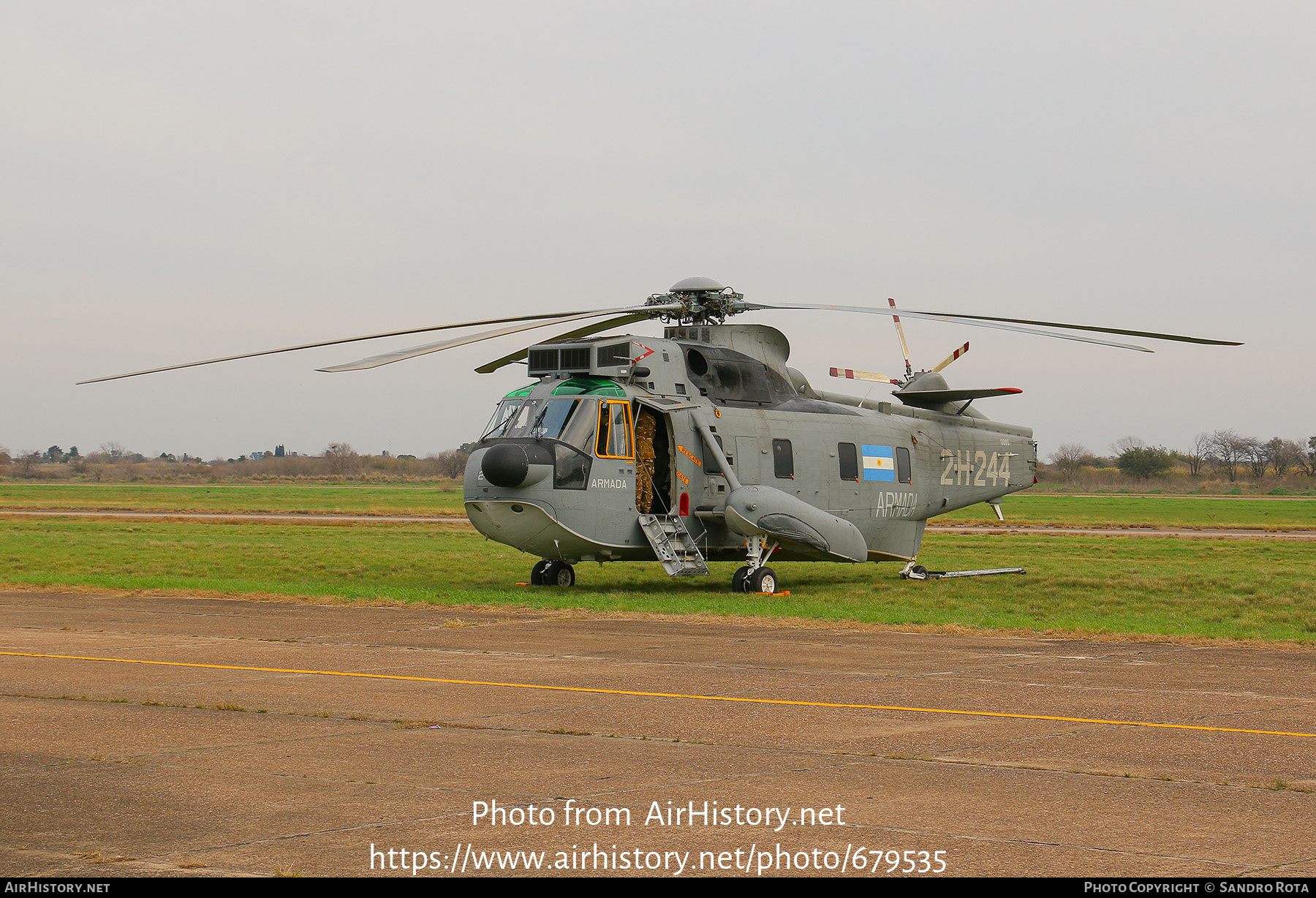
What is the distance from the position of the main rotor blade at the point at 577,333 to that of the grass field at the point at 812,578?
163 inches

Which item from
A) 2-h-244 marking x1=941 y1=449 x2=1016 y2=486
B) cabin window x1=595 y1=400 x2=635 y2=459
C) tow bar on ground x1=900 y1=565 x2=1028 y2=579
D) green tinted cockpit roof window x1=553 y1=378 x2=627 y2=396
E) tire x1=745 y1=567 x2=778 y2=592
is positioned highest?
green tinted cockpit roof window x1=553 y1=378 x2=627 y2=396

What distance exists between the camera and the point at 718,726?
9.24m

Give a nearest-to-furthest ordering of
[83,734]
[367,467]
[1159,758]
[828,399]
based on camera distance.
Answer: [1159,758] → [83,734] → [828,399] → [367,467]

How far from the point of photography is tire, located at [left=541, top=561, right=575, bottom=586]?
75.4 feet

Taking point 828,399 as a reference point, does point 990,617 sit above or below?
below

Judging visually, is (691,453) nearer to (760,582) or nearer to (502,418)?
(760,582)

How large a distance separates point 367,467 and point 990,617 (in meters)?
165

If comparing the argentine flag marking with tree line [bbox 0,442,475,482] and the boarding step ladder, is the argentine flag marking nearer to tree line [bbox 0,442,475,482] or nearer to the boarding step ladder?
the boarding step ladder

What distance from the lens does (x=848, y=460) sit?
24.9 metres

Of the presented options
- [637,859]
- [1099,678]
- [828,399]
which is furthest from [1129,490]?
[637,859]

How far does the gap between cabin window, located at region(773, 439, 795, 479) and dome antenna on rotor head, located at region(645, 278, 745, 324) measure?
2.66 m

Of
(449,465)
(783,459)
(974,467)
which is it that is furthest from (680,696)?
(449,465)

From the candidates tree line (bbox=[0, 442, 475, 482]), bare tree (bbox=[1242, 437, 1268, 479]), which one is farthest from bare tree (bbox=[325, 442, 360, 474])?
bare tree (bbox=[1242, 437, 1268, 479])
